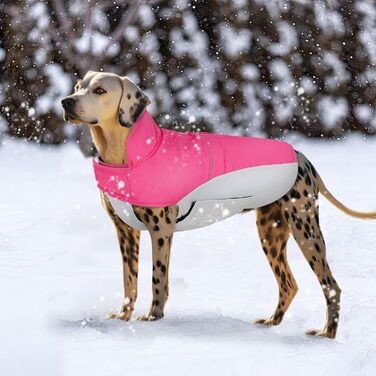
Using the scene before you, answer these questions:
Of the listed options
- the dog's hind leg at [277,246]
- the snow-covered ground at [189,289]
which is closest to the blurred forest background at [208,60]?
the snow-covered ground at [189,289]

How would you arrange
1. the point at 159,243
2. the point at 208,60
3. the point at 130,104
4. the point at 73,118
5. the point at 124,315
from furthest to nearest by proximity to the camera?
the point at 208,60 < the point at 124,315 < the point at 159,243 < the point at 130,104 < the point at 73,118

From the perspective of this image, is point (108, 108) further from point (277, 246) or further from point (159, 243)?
point (277, 246)

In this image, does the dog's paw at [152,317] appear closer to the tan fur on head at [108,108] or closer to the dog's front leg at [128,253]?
the dog's front leg at [128,253]

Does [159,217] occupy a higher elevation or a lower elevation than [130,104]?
lower

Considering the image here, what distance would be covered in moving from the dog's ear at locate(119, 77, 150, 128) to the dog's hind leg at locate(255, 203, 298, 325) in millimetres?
992

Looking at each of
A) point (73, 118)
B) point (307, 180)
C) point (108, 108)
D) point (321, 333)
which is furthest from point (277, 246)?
point (73, 118)

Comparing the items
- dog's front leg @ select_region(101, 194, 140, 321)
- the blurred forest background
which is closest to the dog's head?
dog's front leg @ select_region(101, 194, 140, 321)

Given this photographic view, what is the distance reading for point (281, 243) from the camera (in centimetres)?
448

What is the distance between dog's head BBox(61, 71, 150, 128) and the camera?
150 inches

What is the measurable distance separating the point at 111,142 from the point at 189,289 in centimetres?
191

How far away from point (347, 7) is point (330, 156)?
2421mm

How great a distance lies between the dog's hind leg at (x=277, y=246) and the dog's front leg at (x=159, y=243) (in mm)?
631

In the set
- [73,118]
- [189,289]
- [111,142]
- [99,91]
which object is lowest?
[189,289]

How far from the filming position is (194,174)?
406cm
